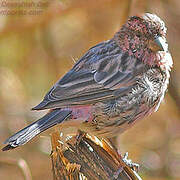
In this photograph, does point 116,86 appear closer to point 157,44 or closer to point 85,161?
point 157,44

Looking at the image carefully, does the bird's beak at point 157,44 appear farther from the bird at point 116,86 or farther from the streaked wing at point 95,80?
the streaked wing at point 95,80

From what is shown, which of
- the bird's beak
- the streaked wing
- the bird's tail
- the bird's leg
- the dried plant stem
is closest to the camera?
the dried plant stem

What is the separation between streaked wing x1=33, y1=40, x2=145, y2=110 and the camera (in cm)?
516

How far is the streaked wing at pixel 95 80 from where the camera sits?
5.16 metres

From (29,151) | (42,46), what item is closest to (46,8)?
(42,46)

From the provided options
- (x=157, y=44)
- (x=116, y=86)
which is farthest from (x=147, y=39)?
(x=116, y=86)

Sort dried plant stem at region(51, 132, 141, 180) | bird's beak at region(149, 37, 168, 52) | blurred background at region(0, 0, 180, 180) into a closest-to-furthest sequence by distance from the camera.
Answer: dried plant stem at region(51, 132, 141, 180) < bird's beak at region(149, 37, 168, 52) < blurred background at region(0, 0, 180, 180)

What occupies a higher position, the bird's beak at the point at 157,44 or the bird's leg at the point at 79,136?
the bird's beak at the point at 157,44

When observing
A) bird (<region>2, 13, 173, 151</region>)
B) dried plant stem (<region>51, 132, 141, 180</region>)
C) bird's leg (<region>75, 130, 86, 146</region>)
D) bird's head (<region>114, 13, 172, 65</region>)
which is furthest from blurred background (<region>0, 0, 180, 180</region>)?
dried plant stem (<region>51, 132, 141, 180</region>)

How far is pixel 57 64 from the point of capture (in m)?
8.27

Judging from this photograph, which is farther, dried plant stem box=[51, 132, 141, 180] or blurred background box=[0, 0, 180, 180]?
blurred background box=[0, 0, 180, 180]

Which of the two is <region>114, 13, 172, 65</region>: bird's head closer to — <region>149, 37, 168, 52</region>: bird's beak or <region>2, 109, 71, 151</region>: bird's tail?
<region>149, 37, 168, 52</region>: bird's beak

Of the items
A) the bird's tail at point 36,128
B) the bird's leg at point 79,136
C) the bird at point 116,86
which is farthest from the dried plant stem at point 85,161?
the bird at point 116,86

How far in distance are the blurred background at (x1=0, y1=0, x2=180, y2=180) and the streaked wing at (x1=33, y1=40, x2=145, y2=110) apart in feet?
4.77
